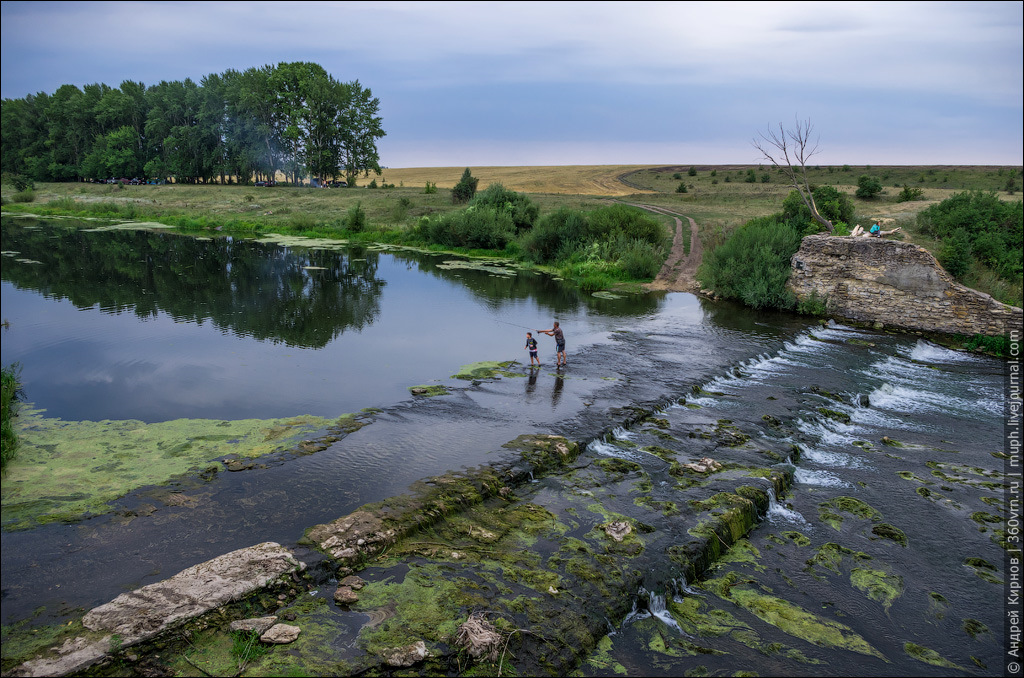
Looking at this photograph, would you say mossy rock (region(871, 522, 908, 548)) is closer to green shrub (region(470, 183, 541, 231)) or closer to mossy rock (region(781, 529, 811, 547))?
mossy rock (region(781, 529, 811, 547))

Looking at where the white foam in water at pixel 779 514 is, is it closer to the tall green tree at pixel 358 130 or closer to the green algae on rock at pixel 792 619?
the green algae on rock at pixel 792 619

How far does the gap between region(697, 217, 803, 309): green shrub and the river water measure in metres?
1.26

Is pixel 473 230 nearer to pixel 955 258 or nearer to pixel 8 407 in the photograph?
pixel 955 258

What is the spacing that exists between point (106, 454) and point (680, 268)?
2860 centimetres

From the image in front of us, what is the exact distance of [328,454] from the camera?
10.7 m

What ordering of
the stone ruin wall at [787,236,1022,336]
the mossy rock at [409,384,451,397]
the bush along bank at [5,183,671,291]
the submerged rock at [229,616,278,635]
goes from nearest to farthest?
the submerged rock at [229,616,278,635] → the mossy rock at [409,384,451,397] → the stone ruin wall at [787,236,1022,336] → the bush along bank at [5,183,671,291]

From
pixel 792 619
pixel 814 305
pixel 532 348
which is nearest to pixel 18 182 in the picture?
Answer: pixel 532 348

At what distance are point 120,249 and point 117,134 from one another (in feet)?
163

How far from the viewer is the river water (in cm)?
709

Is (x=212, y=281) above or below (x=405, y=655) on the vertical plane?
above

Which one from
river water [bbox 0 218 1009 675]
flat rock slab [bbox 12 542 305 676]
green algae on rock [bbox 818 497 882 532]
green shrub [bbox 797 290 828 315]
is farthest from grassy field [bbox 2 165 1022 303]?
flat rock slab [bbox 12 542 305 676]

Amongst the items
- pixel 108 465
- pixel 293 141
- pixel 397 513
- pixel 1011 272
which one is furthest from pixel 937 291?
pixel 293 141

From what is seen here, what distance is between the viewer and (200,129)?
2820 inches

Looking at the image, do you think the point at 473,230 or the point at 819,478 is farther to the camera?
the point at 473,230
